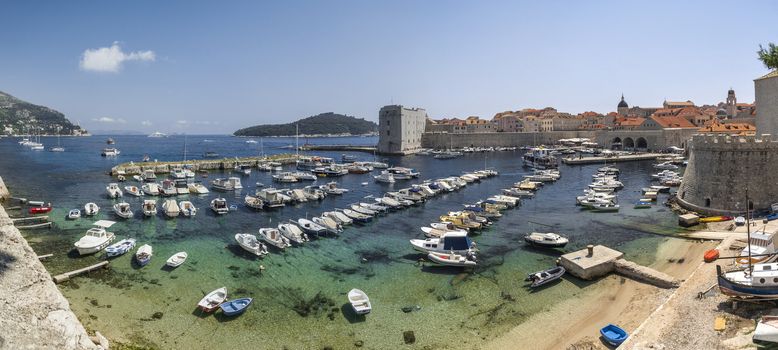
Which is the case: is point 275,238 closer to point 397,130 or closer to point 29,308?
point 29,308

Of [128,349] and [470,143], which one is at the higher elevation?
[470,143]

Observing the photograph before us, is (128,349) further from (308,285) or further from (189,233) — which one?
(189,233)

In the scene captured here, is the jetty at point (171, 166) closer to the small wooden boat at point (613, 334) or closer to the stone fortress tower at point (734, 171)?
the stone fortress tower at point (734, 171)

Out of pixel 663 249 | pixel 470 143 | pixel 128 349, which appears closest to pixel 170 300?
pixel 128 349

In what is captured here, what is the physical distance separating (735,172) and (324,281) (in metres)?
26.4

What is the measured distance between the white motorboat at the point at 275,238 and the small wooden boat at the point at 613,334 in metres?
16.5

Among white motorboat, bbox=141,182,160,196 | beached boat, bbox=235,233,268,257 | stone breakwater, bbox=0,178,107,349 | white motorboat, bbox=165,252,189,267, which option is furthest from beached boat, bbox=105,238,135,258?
white motorboat, bbox=141,182,160,196

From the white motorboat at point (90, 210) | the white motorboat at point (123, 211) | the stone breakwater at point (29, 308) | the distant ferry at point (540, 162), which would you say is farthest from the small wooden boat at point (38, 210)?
the distant ferry at point (540, 162)

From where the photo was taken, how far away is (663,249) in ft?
76.9

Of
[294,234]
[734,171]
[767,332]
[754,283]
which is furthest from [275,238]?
[734,171]

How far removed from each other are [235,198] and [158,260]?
63.5 ft

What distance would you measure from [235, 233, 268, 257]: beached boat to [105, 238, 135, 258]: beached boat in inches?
220

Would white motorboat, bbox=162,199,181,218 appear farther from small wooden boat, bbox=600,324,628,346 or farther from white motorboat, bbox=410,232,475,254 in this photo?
small wooden boat, bbox=600,324,628,346

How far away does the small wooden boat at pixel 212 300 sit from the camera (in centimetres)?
1670
